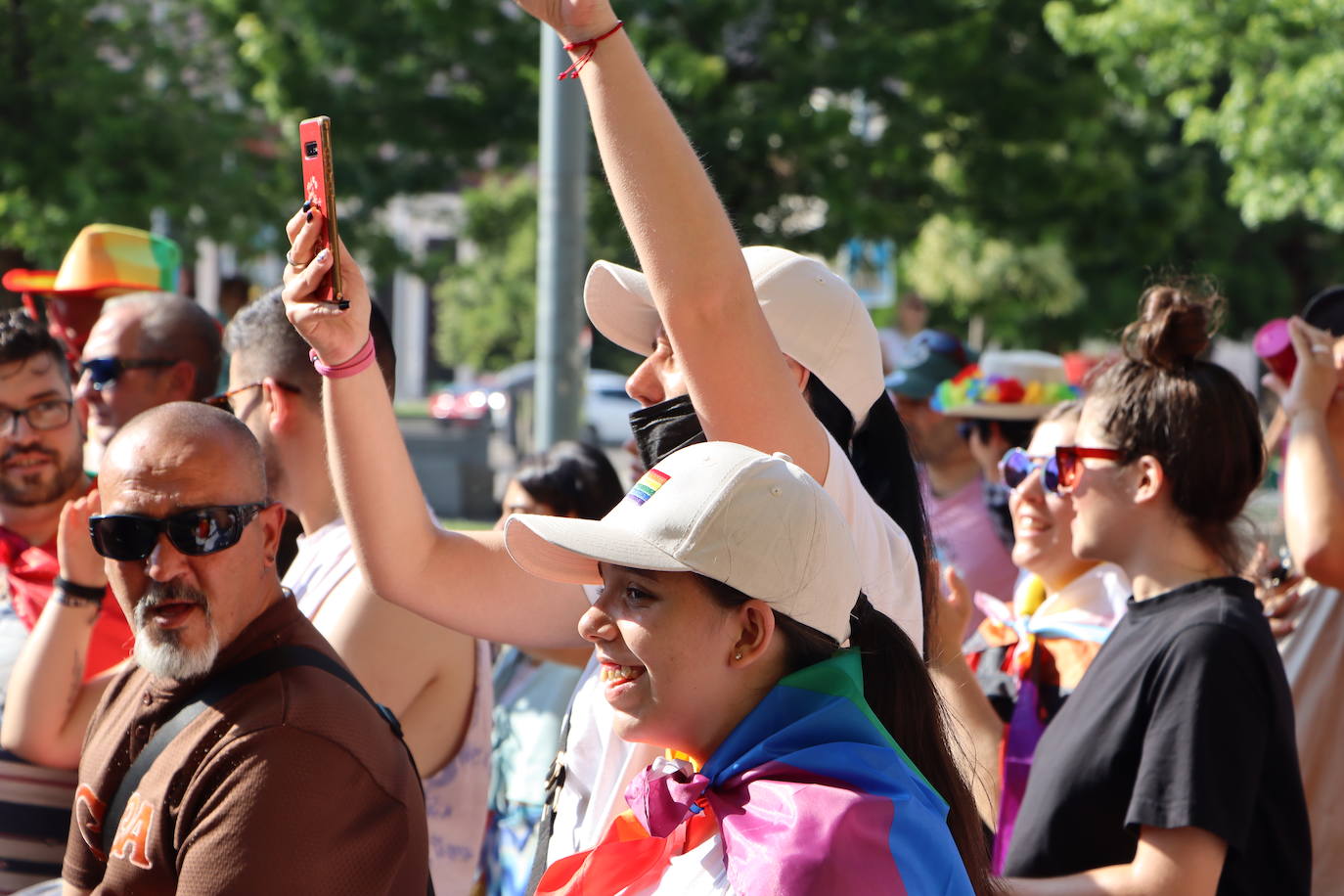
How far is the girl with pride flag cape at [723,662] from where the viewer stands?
1.82 meters

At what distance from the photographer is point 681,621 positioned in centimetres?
191

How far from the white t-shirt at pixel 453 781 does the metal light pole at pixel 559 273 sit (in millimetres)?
3079

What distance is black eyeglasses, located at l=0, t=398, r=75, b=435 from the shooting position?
13.4 feet

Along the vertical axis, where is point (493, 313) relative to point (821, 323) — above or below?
below

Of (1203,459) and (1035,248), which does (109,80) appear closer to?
(1035,248)

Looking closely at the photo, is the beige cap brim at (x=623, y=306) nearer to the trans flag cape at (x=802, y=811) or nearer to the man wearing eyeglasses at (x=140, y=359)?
the trans flag cape at (x=802, y=811)

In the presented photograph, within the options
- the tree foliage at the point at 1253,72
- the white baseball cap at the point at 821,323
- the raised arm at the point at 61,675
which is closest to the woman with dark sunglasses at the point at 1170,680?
the white baseball cap at the point at 821,323

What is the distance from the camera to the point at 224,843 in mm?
2277

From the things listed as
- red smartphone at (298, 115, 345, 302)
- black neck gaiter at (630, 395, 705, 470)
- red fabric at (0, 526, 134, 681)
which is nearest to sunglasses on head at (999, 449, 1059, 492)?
black neck gaiter at (630, 395, 705, 470)

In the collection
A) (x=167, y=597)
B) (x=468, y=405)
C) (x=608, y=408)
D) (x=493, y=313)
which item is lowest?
(x=608, y=408)

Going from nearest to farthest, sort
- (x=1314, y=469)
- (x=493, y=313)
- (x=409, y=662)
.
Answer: (x=409, y=662) → (x=1314, y=469) → (x=493, y=313)

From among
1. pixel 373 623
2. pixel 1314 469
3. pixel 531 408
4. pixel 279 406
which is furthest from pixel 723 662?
pixel 531 408

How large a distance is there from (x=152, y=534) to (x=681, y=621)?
1.20 m

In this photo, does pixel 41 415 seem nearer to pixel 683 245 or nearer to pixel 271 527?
pixel 271 527
